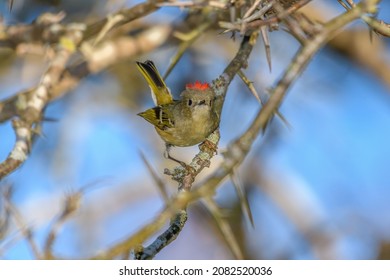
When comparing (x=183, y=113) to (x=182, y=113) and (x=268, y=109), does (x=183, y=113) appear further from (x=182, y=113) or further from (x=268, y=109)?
(x=268, y=109)

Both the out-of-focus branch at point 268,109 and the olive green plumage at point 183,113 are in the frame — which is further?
the olive green plumage at point 183,113

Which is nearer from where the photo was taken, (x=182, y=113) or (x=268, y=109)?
(x=268, y=109)

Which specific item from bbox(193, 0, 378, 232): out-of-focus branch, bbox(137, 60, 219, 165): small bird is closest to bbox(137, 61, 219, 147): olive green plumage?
bbox(137, 60, 219, 165): small bird

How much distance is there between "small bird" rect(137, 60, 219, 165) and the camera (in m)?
4.21

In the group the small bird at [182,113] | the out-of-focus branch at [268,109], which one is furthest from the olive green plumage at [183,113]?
the out-of-focus branch at [268,109]

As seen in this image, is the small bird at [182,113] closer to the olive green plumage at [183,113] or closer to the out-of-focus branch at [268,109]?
the olive green plumage at [183,113]

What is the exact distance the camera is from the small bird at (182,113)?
4207mm

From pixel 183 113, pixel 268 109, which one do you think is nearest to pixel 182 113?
pixel 183 113

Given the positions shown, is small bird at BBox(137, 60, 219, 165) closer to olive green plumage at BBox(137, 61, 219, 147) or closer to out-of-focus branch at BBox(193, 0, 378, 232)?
olive green plumage at BBox(137, 61, 219, 147)

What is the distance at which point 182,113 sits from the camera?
4.63 meters

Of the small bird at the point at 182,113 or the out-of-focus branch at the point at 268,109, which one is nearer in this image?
the out-of-focus branch at the point at 268,109

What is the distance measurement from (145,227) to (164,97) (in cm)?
318

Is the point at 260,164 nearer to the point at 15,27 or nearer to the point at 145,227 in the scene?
the point at 15,27

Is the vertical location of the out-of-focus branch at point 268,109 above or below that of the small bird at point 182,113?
above
